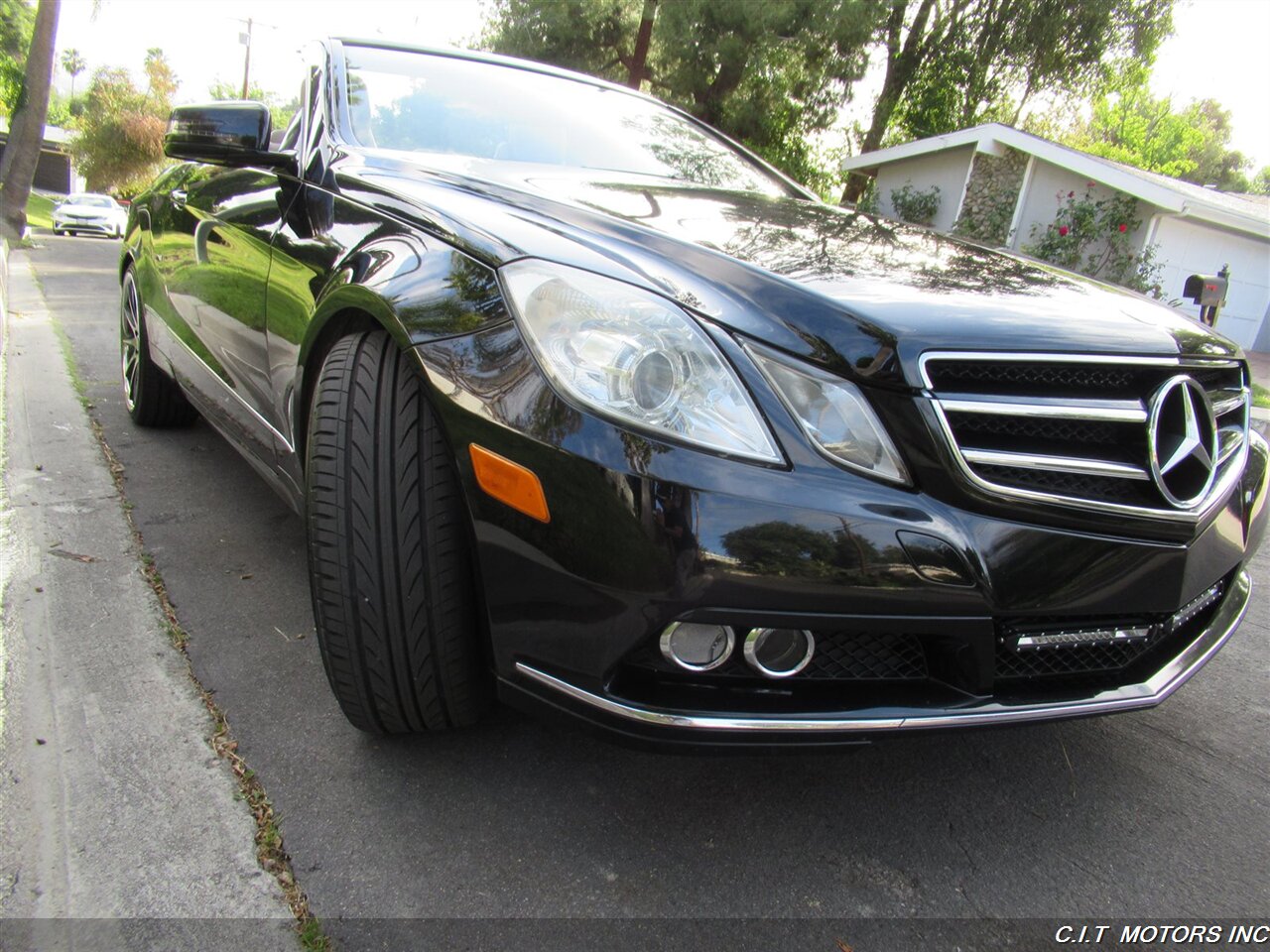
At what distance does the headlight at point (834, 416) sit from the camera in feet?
4.62

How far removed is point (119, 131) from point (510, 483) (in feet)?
158

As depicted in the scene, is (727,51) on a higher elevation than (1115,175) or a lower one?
higher

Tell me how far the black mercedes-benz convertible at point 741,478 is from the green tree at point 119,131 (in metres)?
45.3

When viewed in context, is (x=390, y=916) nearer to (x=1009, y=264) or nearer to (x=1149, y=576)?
(x=1149, y=576)

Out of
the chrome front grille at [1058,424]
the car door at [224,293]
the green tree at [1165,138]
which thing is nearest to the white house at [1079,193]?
the car door at [224,293]

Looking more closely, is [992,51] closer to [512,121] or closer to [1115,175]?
[1115,175]

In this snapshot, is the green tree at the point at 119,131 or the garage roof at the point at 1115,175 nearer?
the garage roof at the point at 1115,175

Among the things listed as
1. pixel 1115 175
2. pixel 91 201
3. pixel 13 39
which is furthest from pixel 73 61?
pixel 1115 175

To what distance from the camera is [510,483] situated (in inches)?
57.1

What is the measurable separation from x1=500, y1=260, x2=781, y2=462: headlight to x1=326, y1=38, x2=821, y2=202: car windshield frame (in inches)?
41.0

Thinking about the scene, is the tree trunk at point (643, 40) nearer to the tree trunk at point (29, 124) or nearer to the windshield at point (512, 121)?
the tree trunk at point (29, 124)

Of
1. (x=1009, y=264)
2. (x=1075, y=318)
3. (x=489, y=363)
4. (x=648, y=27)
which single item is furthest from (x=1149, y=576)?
(x=648, y=27)

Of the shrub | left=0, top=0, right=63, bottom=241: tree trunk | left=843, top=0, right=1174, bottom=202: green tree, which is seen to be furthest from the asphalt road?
left=843, top=0, right=1174, bottom=202: green tree

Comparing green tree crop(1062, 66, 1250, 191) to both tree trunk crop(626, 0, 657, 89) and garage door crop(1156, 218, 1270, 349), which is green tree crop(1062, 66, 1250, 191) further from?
tree trunk crop(626, 0, 657, 89)
